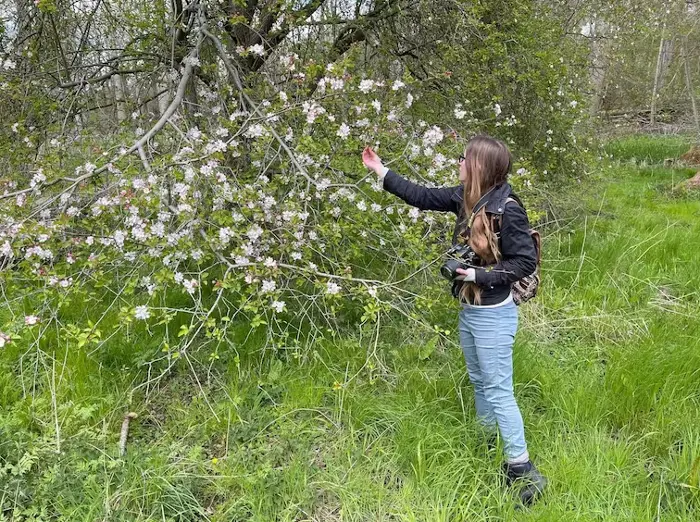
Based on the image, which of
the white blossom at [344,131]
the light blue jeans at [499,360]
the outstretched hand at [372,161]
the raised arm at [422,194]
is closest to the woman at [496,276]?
the light blue jeans at [499,360]

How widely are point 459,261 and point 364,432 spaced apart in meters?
1.01

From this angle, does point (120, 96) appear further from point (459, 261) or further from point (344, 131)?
point (459, 261)

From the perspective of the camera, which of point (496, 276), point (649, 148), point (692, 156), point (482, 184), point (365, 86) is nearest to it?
point (496, 276)

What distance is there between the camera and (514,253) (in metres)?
2.06

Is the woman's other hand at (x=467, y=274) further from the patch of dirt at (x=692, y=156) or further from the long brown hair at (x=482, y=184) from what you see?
the patch of dirt at (x=692, y=156)

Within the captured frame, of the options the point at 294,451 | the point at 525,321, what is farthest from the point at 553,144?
the point at 294,451

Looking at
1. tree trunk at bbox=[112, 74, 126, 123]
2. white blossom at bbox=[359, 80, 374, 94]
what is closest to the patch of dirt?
white blossom at bbox=[359, 80, 374, 94]

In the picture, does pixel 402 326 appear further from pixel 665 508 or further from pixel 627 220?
pixel 627 220

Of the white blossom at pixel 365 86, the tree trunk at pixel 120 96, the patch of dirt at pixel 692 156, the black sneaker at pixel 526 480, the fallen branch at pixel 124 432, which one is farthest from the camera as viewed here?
the patch of dirt at pixel 692 156

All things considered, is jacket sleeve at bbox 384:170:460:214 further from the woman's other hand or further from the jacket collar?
the woman's other hand

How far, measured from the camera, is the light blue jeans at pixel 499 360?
2.18 m

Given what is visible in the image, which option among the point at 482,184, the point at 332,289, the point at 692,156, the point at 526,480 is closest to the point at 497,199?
the point at 482,184

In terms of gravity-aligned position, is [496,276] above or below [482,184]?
below

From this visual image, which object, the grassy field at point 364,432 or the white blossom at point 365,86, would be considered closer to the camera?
the grassy field at point 364,432
